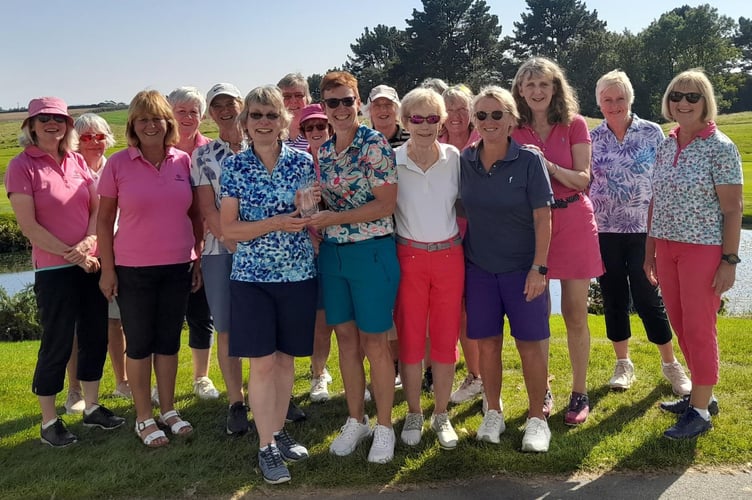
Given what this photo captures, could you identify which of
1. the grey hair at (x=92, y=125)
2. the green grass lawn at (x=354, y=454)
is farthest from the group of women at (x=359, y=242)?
the grey hair at (x=92, y=125)

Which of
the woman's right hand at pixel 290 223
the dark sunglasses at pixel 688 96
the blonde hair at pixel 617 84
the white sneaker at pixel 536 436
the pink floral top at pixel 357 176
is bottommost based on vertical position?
the white sneaker at pixel 536 436

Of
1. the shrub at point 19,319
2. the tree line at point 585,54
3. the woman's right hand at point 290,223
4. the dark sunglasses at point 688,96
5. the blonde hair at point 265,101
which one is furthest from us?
the tree line at point 585,54

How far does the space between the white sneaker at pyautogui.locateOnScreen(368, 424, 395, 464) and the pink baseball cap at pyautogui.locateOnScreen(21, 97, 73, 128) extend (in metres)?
3.11

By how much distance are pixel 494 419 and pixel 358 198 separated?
1.78 meters

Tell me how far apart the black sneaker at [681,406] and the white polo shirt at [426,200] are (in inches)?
86.4

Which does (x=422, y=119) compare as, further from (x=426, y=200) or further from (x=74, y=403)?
(x=74, y=403)

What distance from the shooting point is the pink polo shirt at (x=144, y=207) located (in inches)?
160

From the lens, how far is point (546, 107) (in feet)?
→ 13.9

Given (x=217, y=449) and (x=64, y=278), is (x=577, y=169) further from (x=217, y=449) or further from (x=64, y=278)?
(x=64, y=278)

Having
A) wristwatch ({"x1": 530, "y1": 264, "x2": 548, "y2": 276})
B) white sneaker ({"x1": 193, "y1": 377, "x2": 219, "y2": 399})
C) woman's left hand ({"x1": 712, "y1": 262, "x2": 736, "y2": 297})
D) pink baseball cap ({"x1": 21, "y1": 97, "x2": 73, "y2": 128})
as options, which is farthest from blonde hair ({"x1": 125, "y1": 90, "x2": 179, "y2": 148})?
woman's left hand ({"x1": 712, "y1": 262, "x2": 736, "y2": 297})

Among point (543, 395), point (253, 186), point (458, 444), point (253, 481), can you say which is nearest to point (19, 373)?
point (253, 481)

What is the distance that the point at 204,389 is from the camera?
538 cm

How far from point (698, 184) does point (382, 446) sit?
266 centimetres

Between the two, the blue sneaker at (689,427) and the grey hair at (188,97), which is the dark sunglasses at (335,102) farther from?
the blue sneaker at (689,427)
